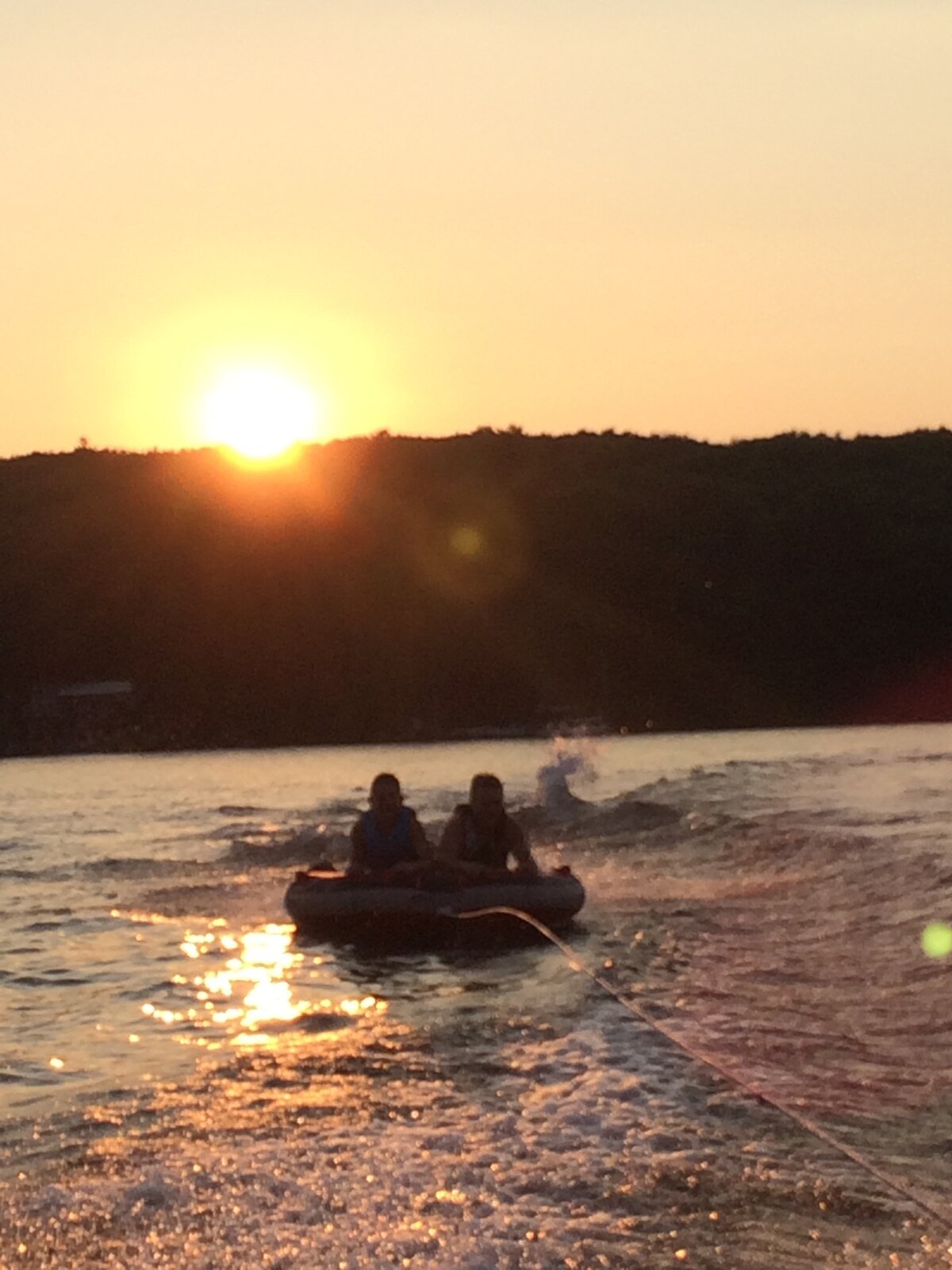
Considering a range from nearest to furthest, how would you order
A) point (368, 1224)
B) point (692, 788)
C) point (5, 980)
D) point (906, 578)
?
→ point (368, 1224) < point (5, 980) < point (692, 788) < point (906, 578)

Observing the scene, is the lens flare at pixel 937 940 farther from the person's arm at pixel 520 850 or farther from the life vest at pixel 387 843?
the life vest at pixel 387 843

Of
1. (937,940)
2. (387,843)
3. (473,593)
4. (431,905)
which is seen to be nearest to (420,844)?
(387,843)

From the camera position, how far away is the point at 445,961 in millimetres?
12633

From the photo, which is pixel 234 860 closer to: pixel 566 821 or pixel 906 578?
pixel 566 821

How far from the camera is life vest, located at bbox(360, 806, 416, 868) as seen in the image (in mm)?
14000

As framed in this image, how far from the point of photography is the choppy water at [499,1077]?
6.41m

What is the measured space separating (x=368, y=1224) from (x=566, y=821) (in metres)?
17.3

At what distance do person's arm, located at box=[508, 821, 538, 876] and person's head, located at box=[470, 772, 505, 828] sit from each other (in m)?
0.13


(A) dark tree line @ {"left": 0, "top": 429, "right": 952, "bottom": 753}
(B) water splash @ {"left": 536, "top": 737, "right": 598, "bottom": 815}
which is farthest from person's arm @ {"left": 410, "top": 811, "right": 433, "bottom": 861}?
(A) dark tree line @ {"left": 0, "top": 429, "right": 952, "bottom": 753}

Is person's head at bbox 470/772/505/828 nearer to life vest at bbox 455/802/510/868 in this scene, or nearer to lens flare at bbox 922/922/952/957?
life vest at bbox 455/802/510/868

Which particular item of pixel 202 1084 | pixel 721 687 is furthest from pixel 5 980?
pixel 721 687

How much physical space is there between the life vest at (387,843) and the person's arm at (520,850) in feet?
2.29

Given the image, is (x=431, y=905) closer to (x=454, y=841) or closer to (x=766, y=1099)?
(x=454, y=841)

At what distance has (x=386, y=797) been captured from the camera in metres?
13.8
